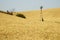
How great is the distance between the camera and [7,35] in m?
17.7

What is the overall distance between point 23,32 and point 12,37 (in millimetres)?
2391

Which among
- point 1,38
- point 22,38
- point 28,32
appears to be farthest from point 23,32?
point 1,38

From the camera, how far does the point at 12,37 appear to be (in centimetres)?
1733

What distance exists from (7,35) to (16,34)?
1.19 meters

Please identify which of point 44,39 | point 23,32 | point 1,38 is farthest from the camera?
point 23,32

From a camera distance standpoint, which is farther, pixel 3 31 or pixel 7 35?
pixel 3 31

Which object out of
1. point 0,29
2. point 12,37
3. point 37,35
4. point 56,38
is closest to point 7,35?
point 12,37

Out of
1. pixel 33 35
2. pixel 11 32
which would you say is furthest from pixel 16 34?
pixel 33 35

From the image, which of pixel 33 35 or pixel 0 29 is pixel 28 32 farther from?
pixel 0 29

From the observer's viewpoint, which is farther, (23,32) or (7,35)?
(23,32)

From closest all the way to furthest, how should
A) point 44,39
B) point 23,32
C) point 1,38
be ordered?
point 1,38, point 44,39, point 23,32

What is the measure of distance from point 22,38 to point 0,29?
140 inches

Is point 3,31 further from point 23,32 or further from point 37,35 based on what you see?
point 37,35

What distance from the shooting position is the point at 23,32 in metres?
19.4
